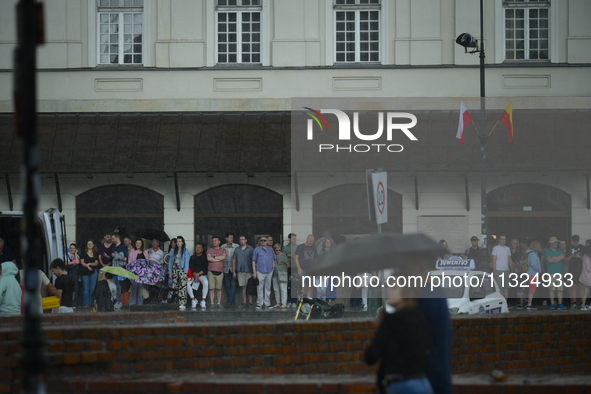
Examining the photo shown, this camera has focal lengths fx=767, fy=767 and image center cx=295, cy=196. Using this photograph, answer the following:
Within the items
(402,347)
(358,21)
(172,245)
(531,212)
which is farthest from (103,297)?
(402,347)

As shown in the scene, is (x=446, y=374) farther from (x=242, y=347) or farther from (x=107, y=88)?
(x=107, y=88)

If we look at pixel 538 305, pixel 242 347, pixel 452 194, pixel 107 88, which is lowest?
pixel 538 305

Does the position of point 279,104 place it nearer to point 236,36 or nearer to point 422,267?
point 236,36

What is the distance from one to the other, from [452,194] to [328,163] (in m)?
3.81

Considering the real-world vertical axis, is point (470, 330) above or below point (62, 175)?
below

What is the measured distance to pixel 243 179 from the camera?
72.5ft

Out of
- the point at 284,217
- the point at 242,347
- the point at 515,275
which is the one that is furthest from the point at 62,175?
the point at 242,347

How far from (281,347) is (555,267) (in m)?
13.9

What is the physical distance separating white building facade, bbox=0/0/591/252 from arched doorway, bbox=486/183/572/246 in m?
0.04

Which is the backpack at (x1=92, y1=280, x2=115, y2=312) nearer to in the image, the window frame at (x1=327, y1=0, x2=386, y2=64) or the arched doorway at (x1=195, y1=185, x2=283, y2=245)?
the arched doorway at (x1=195, y1=185, x2=283, y2=245)

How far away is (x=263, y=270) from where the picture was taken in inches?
769

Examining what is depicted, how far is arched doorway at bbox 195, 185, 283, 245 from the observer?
22156 mm

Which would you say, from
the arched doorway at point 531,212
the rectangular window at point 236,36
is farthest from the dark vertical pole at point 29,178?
the arched doorway at point 531,212

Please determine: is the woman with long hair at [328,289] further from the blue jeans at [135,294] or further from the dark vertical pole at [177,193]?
the dark vertical pole at [177,193]
